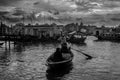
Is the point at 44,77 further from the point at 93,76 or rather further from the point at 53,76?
the point at 93,76

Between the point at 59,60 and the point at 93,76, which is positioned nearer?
the point at 93,76

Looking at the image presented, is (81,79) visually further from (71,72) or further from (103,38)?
(103,38)

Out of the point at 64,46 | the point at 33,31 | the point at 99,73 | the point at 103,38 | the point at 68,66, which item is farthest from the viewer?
the point at 33,31

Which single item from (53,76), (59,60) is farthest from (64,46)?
(53,76)

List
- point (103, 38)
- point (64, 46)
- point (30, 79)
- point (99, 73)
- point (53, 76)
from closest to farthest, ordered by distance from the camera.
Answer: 1. point (30, 79)
2. point (53, 76)
3. point (99, 73)
4. point (64, 46)
5. point (103, 38)

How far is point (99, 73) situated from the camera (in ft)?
103

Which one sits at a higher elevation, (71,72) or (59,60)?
(59,60)

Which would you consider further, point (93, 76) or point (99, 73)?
point (99, 73)

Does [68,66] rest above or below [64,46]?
below

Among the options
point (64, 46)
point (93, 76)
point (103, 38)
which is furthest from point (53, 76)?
point (103, 38)

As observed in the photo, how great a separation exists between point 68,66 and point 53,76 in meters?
7.70

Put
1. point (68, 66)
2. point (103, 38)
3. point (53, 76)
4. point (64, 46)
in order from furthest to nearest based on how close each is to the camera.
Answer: point (103, 38), point (64, 46), point (68, 66), point (53, 76)

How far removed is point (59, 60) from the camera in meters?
31.9

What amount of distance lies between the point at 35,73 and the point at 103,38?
5450 inches
